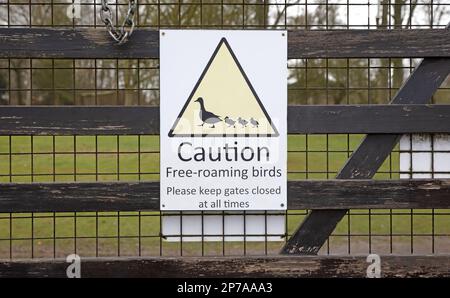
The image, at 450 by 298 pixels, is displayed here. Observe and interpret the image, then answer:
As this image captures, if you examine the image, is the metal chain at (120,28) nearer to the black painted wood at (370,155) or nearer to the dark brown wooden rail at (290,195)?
the dark brown wooden rail at (290,195)

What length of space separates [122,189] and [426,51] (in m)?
2.17

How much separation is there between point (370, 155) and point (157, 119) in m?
1.42

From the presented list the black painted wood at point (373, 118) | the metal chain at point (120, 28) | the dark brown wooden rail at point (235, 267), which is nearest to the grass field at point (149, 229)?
the dark brown wooden rail at point (235, 267)

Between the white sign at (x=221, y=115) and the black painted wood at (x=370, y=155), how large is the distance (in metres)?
0.43

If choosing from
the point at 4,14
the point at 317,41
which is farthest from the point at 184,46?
the point at 4,14

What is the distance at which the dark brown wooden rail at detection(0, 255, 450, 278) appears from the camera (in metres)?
4.14

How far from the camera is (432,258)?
4.21 m

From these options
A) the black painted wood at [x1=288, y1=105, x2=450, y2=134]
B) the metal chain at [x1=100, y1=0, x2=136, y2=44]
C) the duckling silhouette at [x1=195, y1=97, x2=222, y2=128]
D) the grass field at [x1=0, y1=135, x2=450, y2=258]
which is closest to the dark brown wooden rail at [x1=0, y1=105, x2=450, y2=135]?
the black painted wood at [x1=288, y1=105, x2=450, y2=134]

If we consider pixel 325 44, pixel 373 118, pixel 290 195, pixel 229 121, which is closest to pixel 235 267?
pixel 290 195

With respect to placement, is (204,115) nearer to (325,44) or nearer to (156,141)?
(325,44)

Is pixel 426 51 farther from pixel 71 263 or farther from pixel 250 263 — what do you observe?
pixel 71 263

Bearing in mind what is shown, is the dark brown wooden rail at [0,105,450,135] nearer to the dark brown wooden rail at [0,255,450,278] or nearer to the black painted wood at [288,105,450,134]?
the black painted wood at [288,105,450,134]

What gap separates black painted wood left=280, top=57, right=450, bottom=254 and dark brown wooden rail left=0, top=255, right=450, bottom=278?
0.38 feet

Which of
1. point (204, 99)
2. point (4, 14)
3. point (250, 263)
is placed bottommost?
point (250, 263)
